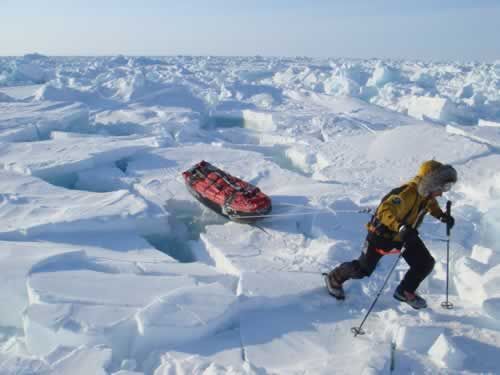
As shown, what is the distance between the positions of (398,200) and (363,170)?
534cm

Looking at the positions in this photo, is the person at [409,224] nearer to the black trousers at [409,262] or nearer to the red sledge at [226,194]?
the black trousers at [409,262]

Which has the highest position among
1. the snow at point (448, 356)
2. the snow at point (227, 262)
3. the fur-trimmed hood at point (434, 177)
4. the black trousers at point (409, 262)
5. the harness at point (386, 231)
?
the fur-trimmed hood at point (434, 177)

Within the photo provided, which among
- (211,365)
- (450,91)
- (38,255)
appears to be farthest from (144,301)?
(450,91)

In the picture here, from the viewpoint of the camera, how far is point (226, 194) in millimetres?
5816

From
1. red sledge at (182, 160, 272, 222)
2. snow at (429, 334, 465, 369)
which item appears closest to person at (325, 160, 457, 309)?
snow at (429, 334, 465, 369)

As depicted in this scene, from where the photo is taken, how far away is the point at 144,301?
3297 mm

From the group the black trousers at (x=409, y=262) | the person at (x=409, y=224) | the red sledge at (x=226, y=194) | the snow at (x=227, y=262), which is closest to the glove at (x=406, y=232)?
the person at (x=409, y=224)

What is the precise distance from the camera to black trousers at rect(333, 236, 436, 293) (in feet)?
9.76

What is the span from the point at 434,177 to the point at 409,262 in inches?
29.3

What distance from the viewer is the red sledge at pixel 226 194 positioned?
17.8ft

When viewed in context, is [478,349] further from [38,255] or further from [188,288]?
[38,255]

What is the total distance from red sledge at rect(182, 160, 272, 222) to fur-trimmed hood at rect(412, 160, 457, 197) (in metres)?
2.88

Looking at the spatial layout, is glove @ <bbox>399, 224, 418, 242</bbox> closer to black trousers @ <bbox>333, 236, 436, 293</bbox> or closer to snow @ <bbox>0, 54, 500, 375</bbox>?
black trousers @ <bbox>333, 236, 436, 293</bbox>

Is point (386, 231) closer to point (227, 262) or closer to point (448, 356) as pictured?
point (448, 356)
